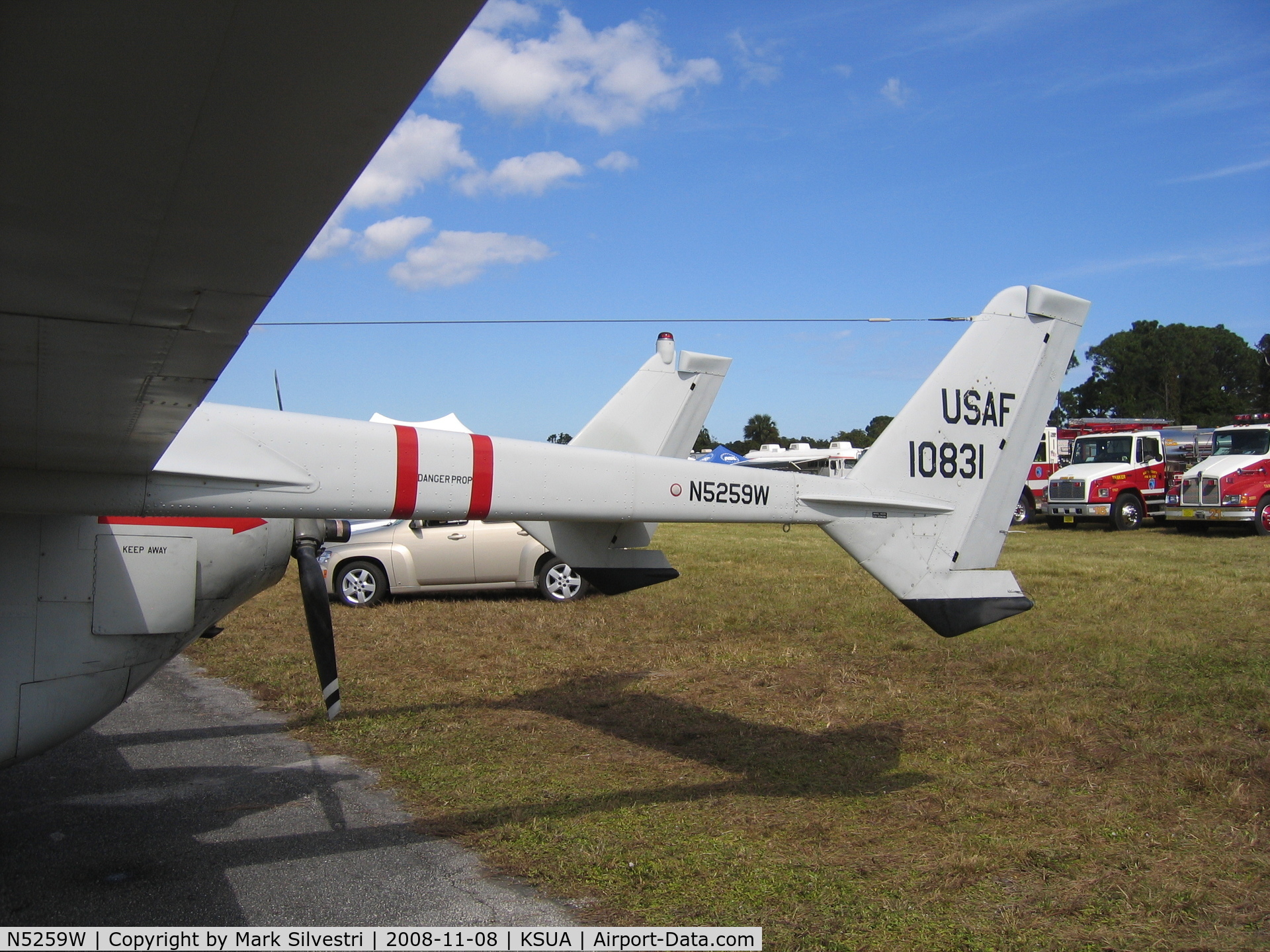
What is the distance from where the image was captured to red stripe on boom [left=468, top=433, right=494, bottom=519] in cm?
432

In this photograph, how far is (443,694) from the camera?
7473mm

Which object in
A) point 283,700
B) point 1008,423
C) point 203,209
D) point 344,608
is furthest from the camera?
point 344,608

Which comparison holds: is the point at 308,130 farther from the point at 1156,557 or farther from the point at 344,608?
the point at 1156,557

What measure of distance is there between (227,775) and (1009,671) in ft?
21.3

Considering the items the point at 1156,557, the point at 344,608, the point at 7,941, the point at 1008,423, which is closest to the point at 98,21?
the point at 7,941

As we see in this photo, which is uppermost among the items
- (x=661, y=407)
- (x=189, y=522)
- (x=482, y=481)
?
(x=661, y=407)

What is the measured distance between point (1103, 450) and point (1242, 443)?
10.5 ft

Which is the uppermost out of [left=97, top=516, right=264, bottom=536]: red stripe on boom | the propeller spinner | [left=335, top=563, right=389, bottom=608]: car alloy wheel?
[left=97, top=516, right=264, bottom=536]: red stripe on boom

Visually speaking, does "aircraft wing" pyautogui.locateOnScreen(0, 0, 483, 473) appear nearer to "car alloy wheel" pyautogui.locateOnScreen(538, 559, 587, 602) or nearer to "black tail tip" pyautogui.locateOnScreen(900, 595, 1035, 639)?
"black tail tip" pyautogui.locateOnScreen(900, 595, 1035, 639)

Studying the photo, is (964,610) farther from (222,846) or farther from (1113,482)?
(1113,482)

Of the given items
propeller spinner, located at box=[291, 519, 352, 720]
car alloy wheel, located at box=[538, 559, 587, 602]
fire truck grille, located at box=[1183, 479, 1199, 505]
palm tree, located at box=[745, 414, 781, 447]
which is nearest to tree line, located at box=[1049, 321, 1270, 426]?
palm tree, located at box=[745, 414, 781, 447]
